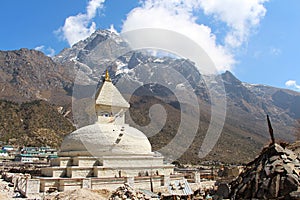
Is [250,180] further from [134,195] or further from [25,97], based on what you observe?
[25,97]

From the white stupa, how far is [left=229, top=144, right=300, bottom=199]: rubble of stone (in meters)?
11.1

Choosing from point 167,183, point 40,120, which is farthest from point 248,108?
point 167,183

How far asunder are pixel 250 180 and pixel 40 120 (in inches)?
2472

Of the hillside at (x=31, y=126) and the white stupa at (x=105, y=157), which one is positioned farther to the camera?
the hillside at (x=31, y=126)

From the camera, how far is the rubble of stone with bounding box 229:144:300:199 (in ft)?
23.9

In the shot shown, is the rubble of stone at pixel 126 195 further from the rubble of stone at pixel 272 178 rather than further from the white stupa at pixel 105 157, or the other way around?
the white stupa at pixel 105 157

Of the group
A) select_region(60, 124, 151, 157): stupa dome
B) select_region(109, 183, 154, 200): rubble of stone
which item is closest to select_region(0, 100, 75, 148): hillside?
select_region(60, 124, 151, 157): stupa dome

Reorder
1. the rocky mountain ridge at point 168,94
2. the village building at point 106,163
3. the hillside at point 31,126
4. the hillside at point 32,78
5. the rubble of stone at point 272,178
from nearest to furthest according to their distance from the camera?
the rubble of stone at point 272,178 < the village building at point 106,163 < the hillside at point 31,126 < the rocky mountain ridge at point 168,94 < the hillside at point 32,78

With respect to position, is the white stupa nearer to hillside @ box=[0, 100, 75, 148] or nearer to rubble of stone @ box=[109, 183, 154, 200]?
rubble of stone @ box=[109, 183, 154, 200]

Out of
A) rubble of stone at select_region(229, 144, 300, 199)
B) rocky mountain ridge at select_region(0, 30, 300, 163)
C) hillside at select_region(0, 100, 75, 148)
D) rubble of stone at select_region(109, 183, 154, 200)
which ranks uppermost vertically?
rocky mountain ridge at select_region(0, 30, 300, 163)

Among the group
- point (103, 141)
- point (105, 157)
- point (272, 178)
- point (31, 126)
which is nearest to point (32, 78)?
point (31, 126)

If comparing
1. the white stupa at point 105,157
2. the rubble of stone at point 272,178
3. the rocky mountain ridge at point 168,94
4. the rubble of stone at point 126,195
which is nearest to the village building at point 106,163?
the white stupa at point 105,157

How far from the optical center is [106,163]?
63.2ft

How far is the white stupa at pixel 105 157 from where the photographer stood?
61.5 feet
